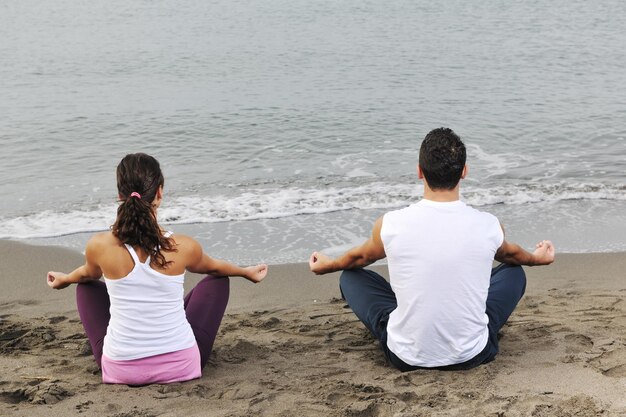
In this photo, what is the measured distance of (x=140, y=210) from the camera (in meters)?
3.82

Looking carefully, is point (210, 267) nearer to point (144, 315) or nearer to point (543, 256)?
point (144, 315)

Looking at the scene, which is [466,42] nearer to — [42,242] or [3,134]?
[3,134]

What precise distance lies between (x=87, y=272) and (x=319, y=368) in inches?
53.1

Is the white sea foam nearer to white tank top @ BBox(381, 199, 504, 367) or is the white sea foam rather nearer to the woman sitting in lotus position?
the woman sitting in lotus position

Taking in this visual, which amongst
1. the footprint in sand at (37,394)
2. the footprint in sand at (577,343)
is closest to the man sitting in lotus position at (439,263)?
the footprint in sand at (577,343)

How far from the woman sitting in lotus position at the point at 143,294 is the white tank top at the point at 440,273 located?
3.05ft

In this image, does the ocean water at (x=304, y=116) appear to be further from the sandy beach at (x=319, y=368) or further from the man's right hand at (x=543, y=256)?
the man's right hand at (x=543, y=256)

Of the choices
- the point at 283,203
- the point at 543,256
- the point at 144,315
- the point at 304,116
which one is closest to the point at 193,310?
the point at 144,315

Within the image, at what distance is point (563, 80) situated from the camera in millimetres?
17000

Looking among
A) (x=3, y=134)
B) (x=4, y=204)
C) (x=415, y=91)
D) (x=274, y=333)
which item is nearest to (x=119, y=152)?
(x=3, y=134)

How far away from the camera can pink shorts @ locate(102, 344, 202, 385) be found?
406 centimetres

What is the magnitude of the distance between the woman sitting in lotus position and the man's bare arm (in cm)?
43

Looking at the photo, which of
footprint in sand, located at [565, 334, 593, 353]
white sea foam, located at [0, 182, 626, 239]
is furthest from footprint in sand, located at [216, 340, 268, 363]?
white sea foam, located at [0, 182, 626, 239]

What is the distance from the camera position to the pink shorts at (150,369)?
4.06 metres
